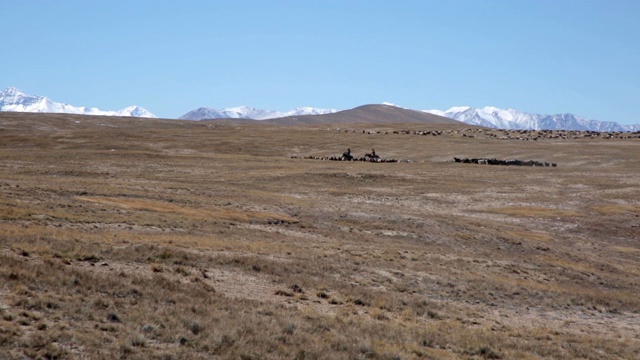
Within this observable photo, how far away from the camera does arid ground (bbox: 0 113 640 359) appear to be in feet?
46.9

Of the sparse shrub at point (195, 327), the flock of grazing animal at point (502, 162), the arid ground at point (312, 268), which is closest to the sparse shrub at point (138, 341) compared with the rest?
the arid ground at point (312, 268)

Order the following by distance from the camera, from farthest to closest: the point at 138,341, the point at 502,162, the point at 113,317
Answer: the point at 502,162
the point at 113,317
the point at 138,341

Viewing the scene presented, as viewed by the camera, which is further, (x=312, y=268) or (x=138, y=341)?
(x=312, y=268)

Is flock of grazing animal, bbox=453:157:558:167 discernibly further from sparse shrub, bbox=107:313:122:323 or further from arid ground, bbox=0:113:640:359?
sparse shrub, bbox=107:313:122:323

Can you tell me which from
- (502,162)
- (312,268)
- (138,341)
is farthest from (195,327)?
(502,162)

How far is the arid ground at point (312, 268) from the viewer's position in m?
14.3

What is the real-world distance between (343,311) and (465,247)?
19.1 metres

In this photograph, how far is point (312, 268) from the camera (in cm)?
2536

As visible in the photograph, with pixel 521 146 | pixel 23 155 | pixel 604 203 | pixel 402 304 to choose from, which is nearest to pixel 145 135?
pixel 23 155

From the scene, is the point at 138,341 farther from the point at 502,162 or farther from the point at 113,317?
the point at 502,162

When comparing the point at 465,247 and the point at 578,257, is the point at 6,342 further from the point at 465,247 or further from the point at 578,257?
the point at 578,257

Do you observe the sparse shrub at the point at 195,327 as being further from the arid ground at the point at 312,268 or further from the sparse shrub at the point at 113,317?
the sparse shrub at the point at 113,317

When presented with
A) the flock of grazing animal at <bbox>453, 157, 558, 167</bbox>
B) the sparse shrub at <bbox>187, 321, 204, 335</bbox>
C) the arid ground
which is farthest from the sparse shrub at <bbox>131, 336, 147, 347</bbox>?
the flock of grazing animal at <bbox>453, 157, 558, 167</bbox>

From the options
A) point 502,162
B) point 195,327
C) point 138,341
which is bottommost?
point 502,162
